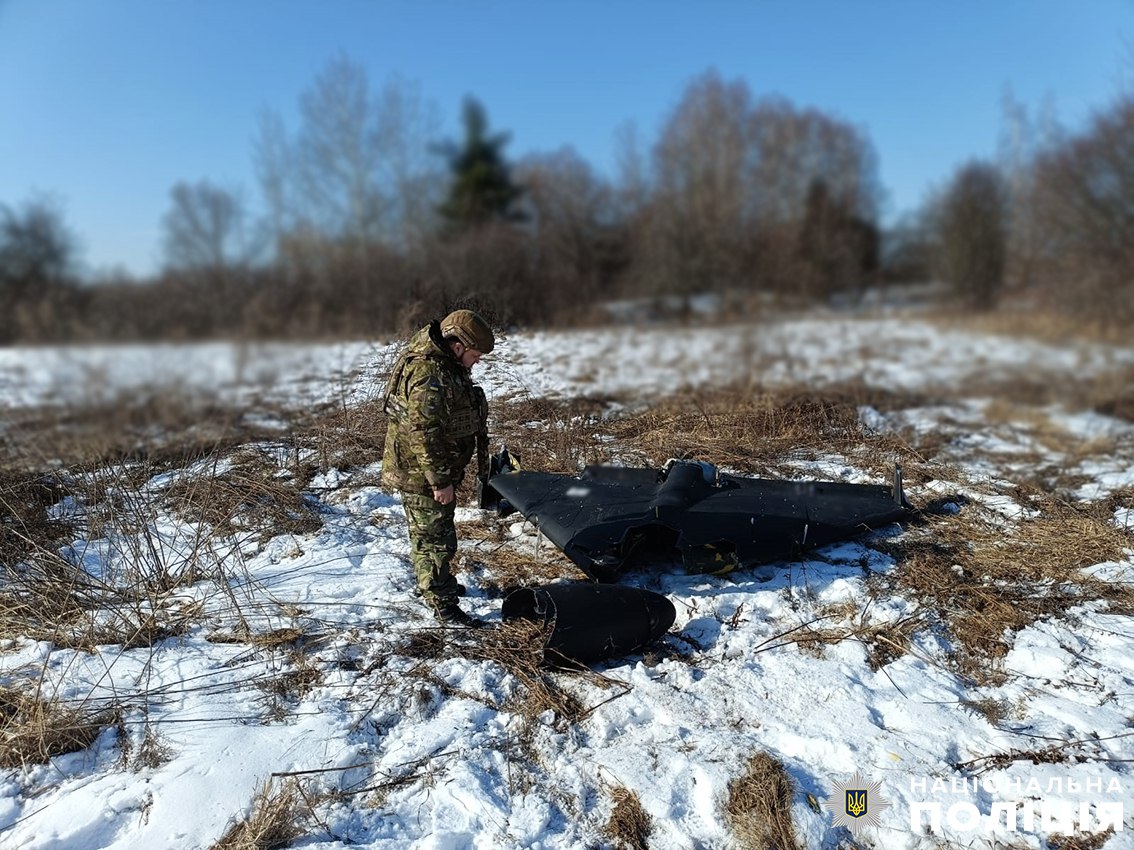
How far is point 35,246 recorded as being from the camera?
443 cm

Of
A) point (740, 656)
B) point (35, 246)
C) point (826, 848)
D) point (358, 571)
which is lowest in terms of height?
point (826, 848)

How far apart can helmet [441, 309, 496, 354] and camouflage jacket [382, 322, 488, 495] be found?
0.36 ft

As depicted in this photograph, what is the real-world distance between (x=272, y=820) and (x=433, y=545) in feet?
4.70

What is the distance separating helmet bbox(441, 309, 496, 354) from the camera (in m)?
Answer: 3.31

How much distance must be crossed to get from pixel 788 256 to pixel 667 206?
4465 mm

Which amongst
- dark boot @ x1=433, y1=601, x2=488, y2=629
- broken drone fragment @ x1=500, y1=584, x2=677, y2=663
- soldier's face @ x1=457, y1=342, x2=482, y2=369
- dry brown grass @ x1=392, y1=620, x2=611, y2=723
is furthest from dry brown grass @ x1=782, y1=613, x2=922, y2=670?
soldier's face @ x1=457, y1=342, x2=482, y2=369

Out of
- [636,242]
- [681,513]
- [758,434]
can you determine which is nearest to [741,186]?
[636,242]

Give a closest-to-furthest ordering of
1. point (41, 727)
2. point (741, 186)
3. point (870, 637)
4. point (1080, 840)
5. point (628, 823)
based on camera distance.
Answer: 1. point (1080, 840)
2. point (628, 823)
3. point (41, 727)
4. point (870, 637)
5. point (741, 186)

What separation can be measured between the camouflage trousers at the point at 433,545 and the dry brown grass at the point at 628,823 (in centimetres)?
136

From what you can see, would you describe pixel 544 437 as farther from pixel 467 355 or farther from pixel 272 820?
pixel 272 820

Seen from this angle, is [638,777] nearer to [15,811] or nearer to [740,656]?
[740,656]

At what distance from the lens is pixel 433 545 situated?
3.42m

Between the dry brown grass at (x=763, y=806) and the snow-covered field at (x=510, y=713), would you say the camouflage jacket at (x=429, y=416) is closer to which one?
the snow-covered field at (x=510, y=713)

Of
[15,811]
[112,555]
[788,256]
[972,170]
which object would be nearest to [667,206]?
[788,256]
